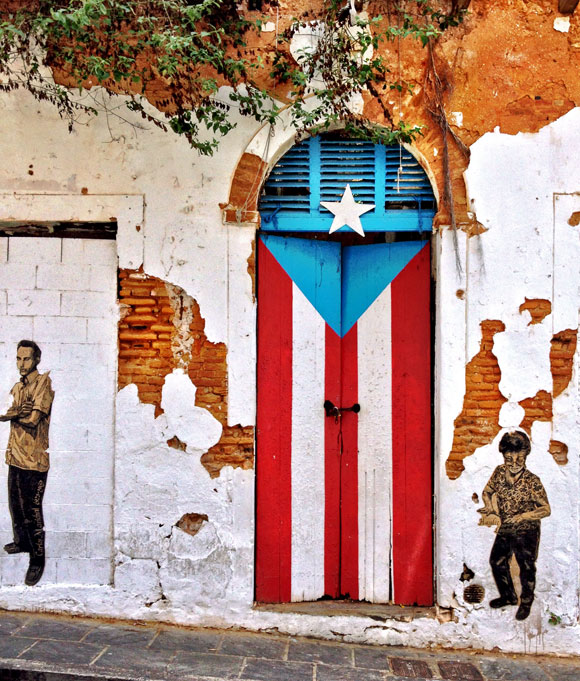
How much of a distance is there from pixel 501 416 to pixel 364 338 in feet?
3.83

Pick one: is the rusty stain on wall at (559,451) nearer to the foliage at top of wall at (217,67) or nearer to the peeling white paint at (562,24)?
the foliage at top of wall at (217,67)

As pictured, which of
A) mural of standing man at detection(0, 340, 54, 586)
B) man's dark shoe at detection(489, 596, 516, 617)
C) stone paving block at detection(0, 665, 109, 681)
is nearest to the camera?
stone paving block at detection(0, 665, 109, 681)

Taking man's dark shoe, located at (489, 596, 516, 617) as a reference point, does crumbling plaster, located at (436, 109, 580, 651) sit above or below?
above

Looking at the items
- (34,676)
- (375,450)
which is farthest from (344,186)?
(34,676)

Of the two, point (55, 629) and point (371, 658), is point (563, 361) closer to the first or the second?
point (371, 658)

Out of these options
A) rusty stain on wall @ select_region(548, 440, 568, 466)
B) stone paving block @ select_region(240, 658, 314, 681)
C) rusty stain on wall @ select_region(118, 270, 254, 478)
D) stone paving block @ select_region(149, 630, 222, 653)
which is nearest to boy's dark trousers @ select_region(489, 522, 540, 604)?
rusty stain on wall @ select_region(548, 440, 568, 466)

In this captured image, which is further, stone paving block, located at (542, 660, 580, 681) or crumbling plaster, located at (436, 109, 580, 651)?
crumbling plaster, located at (436, 109, 580, 651)

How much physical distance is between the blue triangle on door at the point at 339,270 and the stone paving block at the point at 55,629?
286 cm

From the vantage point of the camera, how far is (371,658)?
4238 millimetres

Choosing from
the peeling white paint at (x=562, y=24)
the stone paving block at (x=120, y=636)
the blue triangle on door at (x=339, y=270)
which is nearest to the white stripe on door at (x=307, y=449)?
the blue triangle on door at (x=339, y=270)

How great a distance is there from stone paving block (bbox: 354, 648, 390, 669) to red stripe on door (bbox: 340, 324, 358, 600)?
1.39 feet

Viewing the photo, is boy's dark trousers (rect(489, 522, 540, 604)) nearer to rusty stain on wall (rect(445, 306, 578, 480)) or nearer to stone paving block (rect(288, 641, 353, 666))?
rusty stain on wall (rect(445, 306, 578, 480))

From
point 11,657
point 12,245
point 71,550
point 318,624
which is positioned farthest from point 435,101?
point 11,657

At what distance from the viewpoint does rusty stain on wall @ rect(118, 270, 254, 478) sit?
4.56 m
